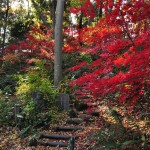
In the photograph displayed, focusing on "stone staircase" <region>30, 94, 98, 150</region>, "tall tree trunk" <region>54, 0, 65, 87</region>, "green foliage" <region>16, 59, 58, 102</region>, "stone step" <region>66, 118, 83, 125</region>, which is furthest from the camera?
"tall tree trunk" <region>54, 0, 65, 87</region>

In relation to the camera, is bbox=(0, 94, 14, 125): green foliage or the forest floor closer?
the forest floor

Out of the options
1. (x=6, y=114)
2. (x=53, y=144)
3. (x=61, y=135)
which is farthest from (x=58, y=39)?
(x=53, y=144)

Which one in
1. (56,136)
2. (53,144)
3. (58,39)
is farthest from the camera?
(58,39)

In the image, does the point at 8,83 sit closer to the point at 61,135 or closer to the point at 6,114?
the point at 6,114

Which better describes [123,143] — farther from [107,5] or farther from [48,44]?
[48,44]

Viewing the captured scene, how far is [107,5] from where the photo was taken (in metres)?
5.86

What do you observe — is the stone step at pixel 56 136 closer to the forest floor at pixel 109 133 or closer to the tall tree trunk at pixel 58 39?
the forest floor at pixel 109 133

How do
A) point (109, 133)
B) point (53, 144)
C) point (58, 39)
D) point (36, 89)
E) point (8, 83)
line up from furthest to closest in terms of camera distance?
point (8, 83) → point (58, 39) → point (36, 89) → point (53, 144) → point (109, 133)

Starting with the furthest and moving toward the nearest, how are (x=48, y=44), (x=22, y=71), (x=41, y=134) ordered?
(x=22, y=71), (x=48, y=44), (x=41, y=134)

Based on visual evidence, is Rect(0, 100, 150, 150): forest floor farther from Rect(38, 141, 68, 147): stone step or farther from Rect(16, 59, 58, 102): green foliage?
Rect(16, 59, 58, 102): green foliage

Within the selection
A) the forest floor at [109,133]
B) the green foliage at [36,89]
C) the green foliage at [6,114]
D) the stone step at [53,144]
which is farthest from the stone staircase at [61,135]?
the green foliage at [6,114]

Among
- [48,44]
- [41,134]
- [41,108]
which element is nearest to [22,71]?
[48,44]

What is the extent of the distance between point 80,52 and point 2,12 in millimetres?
10916

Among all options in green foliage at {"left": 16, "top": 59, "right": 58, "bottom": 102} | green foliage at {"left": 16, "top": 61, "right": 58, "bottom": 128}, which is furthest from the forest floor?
green foliage at {"left": 16, "top": 59, "right": 58, "bottom": 102}
